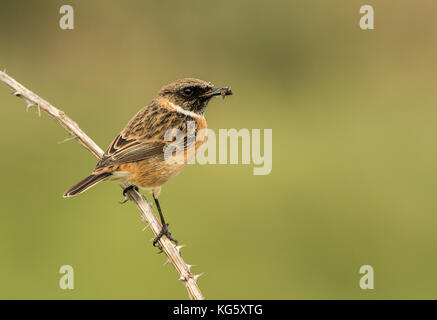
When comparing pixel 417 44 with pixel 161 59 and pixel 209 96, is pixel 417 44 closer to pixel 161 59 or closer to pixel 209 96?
pixel 161 59

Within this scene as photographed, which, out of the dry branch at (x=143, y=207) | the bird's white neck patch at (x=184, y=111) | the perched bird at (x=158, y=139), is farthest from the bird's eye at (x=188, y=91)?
the dry branch at (x=143, y=207)

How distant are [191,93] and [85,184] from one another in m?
1.18

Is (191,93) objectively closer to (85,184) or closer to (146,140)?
(146,140)

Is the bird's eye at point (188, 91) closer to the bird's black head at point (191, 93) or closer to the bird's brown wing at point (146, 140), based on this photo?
the bird's black head at point (191, 93)

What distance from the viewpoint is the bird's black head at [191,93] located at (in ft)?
16.6

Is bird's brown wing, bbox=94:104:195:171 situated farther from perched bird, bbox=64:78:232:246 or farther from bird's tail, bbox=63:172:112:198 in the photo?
bird's tail, bbox=63:172:112:198

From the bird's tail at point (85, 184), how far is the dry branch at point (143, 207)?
182mm

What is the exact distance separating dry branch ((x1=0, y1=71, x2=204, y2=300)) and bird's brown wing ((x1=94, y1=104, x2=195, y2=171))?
0.30m

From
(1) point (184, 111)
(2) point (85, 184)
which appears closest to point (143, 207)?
(2) point (85, 184)

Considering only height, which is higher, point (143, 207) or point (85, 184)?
point (85, 184)

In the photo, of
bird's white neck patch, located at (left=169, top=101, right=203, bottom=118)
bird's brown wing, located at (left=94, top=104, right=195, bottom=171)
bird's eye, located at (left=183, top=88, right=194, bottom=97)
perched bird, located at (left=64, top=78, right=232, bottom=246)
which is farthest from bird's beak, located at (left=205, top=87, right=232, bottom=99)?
bird's brown wing, located at (left=94, top=104, right=195, bottom=171)

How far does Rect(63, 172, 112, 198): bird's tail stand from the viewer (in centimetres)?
451

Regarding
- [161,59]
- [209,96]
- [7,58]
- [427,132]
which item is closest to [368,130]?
[427,132]

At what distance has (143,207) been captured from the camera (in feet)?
15.3
